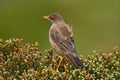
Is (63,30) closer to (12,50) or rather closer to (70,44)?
(70,44)

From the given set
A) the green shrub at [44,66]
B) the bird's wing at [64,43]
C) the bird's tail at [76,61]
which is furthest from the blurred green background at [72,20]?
the green shrub at [44,66]

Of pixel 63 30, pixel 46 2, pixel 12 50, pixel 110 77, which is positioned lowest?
pixel 110 77

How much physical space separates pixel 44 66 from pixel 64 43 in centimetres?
172

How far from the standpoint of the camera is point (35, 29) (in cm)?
2641

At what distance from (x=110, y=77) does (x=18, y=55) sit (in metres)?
1.96

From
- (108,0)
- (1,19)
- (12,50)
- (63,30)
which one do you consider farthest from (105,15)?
(12,50)

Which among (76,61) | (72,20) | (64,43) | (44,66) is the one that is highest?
(72,20)

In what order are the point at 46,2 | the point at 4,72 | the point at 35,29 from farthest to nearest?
the point at 46,2 → the point at 35,29 → the point at 4,72

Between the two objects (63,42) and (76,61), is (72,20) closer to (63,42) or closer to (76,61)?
(63,42)

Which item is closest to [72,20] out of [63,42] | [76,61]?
[63,42]

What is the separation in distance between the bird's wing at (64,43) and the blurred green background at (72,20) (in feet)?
25.6

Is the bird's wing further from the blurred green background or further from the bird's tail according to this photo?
the blurred green background

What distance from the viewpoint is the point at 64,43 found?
52.4 ft

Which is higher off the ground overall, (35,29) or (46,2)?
(46,2)
